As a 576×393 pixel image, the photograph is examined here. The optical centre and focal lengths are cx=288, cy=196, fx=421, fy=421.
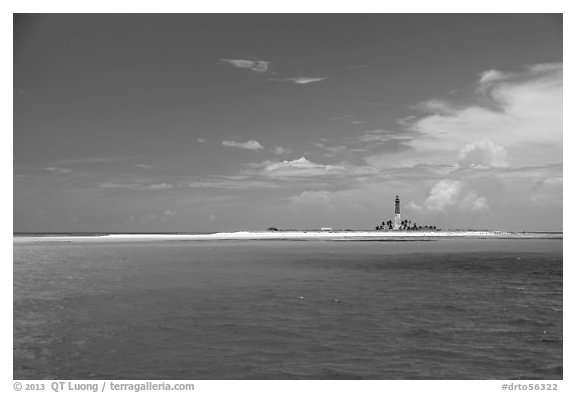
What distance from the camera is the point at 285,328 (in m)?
19.4

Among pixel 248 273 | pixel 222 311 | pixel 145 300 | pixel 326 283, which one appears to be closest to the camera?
pixel 222 311

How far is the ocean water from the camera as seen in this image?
15.0 meters

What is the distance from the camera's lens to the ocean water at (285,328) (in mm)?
15016

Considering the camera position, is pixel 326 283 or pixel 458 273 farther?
pixel 458 273

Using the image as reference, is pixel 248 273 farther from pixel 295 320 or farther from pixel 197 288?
pixel 295 320

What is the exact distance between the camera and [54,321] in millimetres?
20844

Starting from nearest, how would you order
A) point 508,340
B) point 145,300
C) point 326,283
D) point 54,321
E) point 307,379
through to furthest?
point 307,379 → point 508,340 → point 54,321 → point 145,300 → point 326,283

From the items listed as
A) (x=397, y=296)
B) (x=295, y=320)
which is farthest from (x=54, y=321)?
(x=397, y=296)
